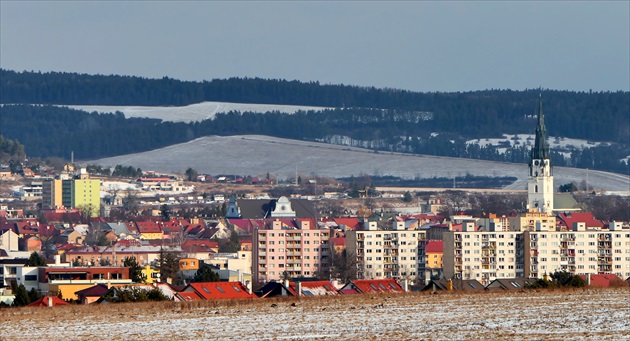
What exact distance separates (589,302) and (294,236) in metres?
60.2

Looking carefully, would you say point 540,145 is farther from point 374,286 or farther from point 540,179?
point 374,286

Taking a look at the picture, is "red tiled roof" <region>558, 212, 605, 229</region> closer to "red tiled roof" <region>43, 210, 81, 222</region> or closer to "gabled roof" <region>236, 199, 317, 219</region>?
"gabled roof" <region>236, 199, 317, 219</region>

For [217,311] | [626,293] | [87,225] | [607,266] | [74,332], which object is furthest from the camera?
[87,225]

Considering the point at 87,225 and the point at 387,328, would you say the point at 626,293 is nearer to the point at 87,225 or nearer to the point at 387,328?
the point at 387,328

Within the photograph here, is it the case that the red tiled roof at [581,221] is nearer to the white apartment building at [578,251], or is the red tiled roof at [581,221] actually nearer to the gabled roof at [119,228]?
the white apartment building at [578,251]

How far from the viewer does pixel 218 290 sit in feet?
145

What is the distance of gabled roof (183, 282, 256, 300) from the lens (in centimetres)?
4288

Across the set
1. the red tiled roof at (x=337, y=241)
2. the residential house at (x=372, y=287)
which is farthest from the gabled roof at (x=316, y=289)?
the red tiled roof at (x=337, y=241)

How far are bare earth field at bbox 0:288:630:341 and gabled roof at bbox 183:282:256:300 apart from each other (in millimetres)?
8955

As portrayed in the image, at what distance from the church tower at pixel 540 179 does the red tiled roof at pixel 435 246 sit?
169 ft

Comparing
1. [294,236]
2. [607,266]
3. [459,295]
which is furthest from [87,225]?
[459,295]

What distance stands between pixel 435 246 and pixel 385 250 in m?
2.69

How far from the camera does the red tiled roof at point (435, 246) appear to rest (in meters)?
92.1

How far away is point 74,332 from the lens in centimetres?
2714
